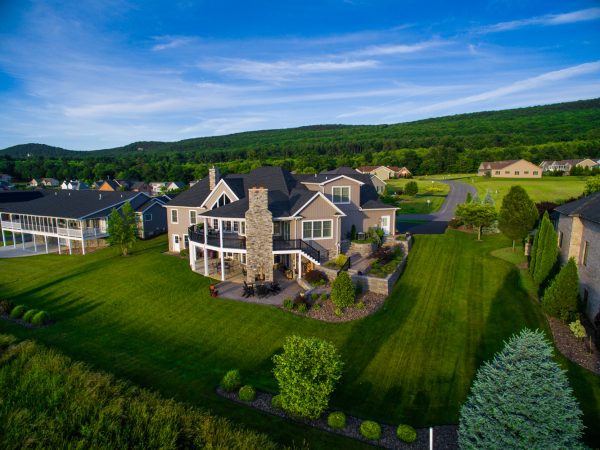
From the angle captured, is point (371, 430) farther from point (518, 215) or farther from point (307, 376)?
point (518, 215)

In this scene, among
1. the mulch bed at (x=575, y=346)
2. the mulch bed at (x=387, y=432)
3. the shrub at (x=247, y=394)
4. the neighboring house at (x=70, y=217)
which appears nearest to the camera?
the mulch bed at (x=387, y=432)

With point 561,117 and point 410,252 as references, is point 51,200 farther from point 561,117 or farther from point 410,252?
point 561,117

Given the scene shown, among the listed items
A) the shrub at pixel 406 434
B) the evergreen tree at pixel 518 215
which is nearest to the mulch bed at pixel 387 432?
the shrub at pixel 406 434

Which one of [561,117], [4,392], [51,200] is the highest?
[561,117]

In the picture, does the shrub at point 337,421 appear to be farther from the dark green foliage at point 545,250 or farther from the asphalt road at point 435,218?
the asphalt road at point 435,218

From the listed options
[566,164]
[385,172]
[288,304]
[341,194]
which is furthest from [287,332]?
[566,164]

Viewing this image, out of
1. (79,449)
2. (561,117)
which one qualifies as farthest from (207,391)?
(561,117)

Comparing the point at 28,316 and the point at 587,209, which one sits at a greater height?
the point at 587,209
